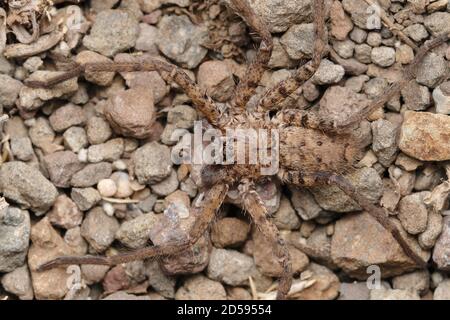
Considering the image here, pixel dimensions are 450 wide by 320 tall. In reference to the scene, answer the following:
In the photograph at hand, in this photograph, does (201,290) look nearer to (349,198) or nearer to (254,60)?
(349,198)

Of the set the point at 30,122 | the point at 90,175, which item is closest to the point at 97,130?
the point at 90,175

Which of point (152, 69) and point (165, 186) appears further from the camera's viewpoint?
point (165, 186)

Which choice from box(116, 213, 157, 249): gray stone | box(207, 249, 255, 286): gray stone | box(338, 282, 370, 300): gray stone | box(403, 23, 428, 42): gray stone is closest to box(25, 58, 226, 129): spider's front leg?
box(116, 213, 157, 249): gray stone

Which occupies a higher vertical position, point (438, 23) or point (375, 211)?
point (438, 23)

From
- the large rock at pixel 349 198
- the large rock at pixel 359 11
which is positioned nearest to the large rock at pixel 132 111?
the large rock at pixel 349 198

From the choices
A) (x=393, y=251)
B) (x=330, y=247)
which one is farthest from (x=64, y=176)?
(x=393, y=251)

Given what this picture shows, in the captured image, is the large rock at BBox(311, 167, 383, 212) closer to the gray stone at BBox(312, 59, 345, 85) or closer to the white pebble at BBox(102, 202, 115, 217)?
the gray stone at BBox(312, 59, 345, 85)
